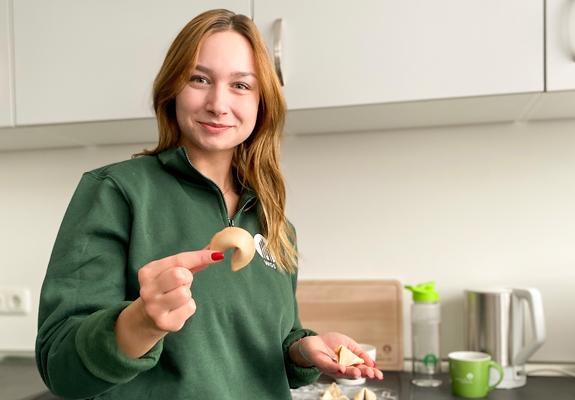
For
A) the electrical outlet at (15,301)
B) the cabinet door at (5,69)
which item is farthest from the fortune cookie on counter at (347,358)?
the electrical outlet at (15,301)

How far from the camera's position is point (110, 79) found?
51.8 inches

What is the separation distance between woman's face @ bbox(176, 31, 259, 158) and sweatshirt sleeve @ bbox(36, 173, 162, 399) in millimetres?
157

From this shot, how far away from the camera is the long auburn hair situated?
843mm

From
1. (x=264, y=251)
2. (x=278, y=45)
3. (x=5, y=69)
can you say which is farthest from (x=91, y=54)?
(x=264, y=251)

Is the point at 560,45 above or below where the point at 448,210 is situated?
above

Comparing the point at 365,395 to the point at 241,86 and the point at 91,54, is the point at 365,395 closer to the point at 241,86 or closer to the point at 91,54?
the point at 241,86

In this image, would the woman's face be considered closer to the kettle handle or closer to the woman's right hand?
the woman's right hand

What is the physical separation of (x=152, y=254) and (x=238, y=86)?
11.4 inches

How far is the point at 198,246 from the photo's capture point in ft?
2.71

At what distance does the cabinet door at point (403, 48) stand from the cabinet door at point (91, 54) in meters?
0.20

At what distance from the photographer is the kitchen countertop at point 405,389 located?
1.27m

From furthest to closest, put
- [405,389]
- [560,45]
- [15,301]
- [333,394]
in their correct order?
[15,301], [405,389], [333,394], [560,45]

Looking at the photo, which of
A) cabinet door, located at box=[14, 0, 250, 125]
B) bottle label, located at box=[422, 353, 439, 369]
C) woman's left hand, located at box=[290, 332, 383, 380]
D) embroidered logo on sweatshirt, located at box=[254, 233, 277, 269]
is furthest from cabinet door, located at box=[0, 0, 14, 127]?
bottle label, located at box=[422, 353, 439, 369]

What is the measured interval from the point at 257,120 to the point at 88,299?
42 cm
